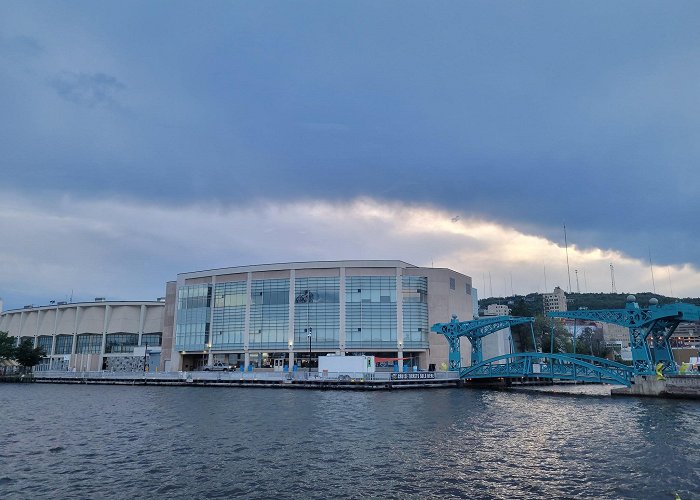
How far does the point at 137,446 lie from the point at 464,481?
766 inches

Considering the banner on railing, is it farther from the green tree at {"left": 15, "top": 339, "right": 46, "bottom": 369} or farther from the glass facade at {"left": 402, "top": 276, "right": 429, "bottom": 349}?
the green tree at {"left": 15, "top": 339, "right": 46, "bottom": 369}

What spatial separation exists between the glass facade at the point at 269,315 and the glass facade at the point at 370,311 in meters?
13.2

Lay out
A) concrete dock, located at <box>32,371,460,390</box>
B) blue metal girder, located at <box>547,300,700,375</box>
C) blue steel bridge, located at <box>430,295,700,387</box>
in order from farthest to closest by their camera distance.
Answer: concrete dock, located at <box>32,371,460,390</box> < blue metal girder, located at <box>547,300,700,375</box> < blue steel bridge, located at <box>430,295,700,387</box>

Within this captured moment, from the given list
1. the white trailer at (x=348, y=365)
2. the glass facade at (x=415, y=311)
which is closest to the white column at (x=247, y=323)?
the white trailer at (x=348, y=365)

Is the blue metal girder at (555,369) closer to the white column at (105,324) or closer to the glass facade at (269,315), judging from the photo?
the glass facade at (269,315)

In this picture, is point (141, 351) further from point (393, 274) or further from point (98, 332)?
point (393, 274)

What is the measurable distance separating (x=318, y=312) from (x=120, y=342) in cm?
6715

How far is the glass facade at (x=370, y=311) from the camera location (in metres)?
96.2

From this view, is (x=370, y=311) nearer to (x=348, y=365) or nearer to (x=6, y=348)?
(x=348, y=365)

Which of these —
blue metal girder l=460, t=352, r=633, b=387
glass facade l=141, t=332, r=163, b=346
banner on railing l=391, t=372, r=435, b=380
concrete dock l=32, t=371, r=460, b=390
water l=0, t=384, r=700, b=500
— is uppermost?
glass facade l=141, t=332, r=163, b=346

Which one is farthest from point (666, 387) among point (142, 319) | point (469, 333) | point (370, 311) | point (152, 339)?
point (142, 319)

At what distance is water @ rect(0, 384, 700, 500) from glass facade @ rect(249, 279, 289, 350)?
52265 millimetres

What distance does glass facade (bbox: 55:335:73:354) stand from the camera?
13752 centimetres

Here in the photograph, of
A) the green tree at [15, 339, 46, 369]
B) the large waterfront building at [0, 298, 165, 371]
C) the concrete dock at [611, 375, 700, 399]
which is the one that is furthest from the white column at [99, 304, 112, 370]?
the concrete dock at [611, 375, 700, 399]
